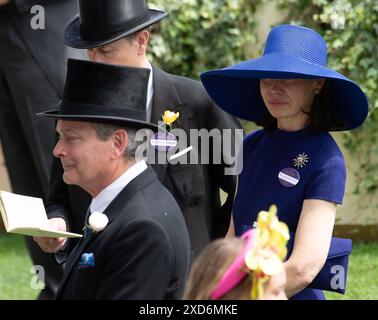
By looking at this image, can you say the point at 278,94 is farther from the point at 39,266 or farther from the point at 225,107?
the point at 39,266

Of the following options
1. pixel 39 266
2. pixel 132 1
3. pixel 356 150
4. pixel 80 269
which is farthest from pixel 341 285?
pixel 356 150

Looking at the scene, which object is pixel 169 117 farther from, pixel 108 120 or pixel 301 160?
pixel 108 120

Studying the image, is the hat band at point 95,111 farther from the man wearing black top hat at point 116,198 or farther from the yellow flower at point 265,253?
the yellow flower at point 265,253

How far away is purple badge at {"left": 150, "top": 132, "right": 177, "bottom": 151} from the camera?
4070 millimetres

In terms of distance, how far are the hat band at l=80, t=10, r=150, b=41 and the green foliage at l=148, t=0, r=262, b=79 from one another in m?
3.60

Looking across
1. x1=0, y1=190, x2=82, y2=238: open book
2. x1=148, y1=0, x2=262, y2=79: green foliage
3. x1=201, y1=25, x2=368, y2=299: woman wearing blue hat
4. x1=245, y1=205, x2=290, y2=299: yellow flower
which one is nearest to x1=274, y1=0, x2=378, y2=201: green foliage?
x1=148, y1=0, x2=262, y2=79: green foliage

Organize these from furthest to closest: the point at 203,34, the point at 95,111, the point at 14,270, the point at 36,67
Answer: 1. the point at 203,34
2. the point at 14,270
3. the point at 36,67
4. the point at 95,111

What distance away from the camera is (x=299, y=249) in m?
3.47

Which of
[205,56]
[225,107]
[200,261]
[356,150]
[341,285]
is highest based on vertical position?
[200,261]

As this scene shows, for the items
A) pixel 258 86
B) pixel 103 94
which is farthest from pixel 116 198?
pixel 258 86

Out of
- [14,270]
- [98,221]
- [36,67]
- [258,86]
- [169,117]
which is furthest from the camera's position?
[14,270]

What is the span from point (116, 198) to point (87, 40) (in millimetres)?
1171

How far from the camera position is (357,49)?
7.60m
